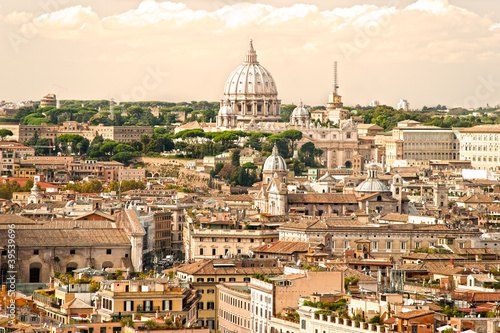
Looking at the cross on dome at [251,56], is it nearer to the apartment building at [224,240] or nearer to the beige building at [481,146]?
the beige building at [481,146]

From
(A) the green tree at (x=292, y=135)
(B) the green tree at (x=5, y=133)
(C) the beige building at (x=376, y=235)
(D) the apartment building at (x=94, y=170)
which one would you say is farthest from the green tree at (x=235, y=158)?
(C) the beige building at (x=376, y=235)

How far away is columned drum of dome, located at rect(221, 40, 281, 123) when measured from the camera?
185m

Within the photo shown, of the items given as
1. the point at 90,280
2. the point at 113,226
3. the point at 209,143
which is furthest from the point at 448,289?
the point at 209,143

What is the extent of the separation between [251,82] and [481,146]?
124 ft

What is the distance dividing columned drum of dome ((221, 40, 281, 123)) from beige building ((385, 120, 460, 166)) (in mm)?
25111

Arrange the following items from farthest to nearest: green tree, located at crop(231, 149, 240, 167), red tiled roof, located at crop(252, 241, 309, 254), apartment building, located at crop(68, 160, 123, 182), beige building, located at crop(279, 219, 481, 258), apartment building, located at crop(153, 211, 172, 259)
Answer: green tree, located at crop(231, 149, 240, 167)
apartment building, located at crop(68, 160, 123, 182)
apartment building, located at crop(153, 211, 172, 259)
beige building, located at crop(279, 219, 481, 258)
red tiled roof, located at crop(252, 241, 309, 254)

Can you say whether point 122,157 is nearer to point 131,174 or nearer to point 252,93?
point 131,174

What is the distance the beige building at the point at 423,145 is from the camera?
525 ft

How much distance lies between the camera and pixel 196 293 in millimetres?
47969

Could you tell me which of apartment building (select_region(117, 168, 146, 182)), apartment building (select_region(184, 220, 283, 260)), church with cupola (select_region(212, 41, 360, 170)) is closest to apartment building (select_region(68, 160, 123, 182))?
apartment building (select_region(117, 168, 146, 182))

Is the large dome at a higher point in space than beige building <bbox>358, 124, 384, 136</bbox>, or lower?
higher

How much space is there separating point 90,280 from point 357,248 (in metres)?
24.7

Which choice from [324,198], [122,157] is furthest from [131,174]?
[324,198]

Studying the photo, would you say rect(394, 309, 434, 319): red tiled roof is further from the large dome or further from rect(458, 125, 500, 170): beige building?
the large dome
